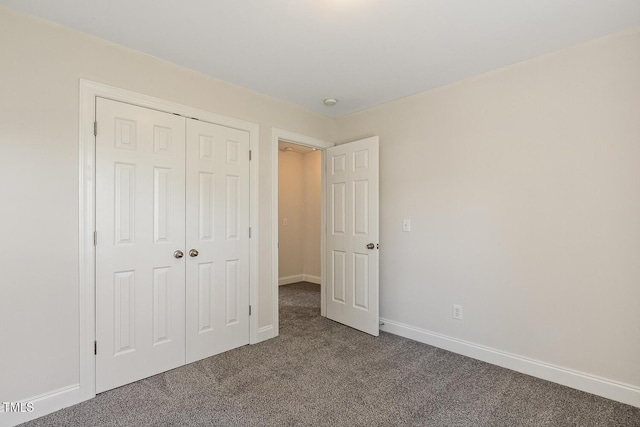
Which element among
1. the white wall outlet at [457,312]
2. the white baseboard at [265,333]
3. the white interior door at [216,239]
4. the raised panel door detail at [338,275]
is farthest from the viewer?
the raised panel door detail at [338,275]

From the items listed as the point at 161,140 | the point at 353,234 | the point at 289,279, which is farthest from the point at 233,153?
the point at 289,279

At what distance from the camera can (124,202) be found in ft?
7.45

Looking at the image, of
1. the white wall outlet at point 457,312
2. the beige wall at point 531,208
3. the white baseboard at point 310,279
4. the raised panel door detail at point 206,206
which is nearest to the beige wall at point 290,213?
the white baseboard at point 310,279

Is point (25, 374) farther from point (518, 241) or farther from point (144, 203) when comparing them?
point (518, 241)

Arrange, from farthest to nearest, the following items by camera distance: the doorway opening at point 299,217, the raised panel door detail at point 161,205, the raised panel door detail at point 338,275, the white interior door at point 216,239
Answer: the doorway opening at point 299,217 < the raised panel door detail at point 338,275 < the white interior door at point 216,239 < the raised panel door detail at point 161,205

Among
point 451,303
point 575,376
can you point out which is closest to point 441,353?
point 451,303

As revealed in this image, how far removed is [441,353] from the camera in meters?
2.82

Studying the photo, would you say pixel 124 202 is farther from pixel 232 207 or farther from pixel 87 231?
pixel 232 207

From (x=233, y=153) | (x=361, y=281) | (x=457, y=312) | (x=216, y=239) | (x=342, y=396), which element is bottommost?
(x=342, y=396)

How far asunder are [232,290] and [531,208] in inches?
103

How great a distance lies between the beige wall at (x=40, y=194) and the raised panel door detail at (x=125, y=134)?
239mm

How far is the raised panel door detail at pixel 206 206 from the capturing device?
8.80 ft

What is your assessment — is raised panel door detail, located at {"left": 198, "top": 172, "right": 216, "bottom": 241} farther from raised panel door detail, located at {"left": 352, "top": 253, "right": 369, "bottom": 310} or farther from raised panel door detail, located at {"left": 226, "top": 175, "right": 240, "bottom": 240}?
raised panel door detail, located at {"left": 352, "top": 253, "right": 369, "bottom": 310}

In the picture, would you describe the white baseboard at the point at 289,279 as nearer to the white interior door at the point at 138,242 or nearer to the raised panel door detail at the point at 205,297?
the raised panel door detail at the point at 205,297
